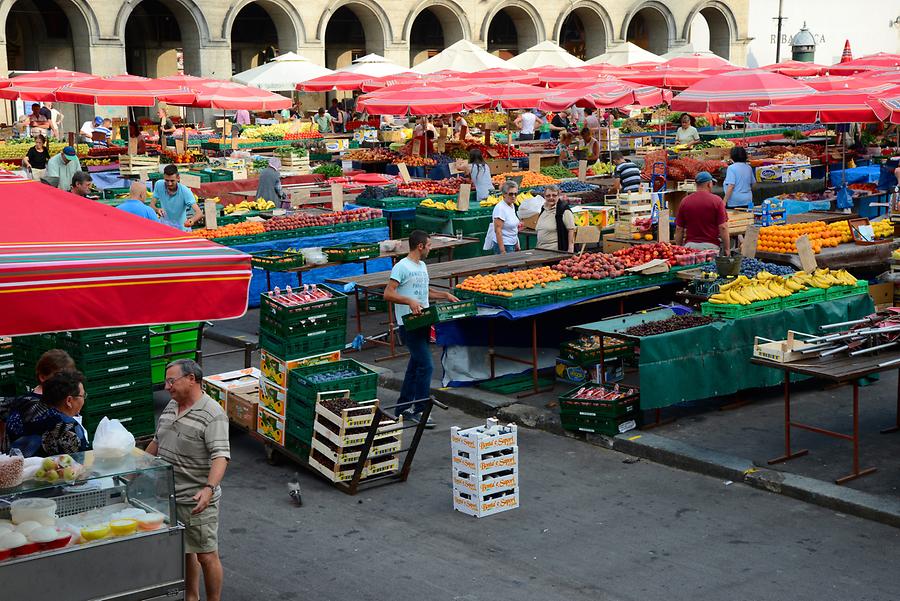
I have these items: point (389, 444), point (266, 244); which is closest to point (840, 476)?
point (389, 444)

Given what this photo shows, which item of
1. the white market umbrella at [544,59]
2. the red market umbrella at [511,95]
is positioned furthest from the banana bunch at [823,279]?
the white market umbrella at [544,59]

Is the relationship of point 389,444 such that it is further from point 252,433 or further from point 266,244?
point 266,244

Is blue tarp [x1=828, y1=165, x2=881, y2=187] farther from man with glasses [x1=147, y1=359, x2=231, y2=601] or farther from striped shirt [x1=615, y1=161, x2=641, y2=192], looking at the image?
man with glasses [x1=147, y1=359, x2=231, y2=601]

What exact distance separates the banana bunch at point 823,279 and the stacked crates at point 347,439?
500cm

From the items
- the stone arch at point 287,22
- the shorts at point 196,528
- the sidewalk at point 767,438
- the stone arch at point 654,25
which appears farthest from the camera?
the stone arch at point 654,25

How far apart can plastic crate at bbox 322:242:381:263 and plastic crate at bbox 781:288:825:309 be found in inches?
219

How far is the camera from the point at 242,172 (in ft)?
77.4

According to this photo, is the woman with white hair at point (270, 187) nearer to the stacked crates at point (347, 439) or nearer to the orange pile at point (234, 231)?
the orange pile at point (234, 231)

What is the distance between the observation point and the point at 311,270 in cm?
1662

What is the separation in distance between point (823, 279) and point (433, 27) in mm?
45238

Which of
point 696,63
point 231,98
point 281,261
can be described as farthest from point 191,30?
point 281,261

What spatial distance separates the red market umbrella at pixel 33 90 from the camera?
2536 cm

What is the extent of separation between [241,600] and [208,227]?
33.3 feet

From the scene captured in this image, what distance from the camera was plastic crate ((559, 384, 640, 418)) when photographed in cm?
1042
